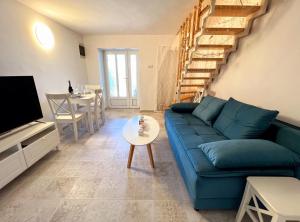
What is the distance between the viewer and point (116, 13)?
8.48ft

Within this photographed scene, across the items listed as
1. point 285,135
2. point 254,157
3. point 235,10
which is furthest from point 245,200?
point 235,10

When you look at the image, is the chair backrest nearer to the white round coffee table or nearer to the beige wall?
the white round coffee table

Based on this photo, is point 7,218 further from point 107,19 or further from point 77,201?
point 107,19

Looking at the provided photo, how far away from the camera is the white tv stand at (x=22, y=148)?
4.82 feet

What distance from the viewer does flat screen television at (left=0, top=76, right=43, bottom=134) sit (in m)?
1.67

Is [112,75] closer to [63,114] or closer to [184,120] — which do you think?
[63,114]

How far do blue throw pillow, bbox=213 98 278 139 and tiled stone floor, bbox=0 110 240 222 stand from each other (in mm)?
778

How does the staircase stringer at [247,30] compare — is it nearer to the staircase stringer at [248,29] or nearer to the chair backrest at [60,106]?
the staircase stringer at [248,29]

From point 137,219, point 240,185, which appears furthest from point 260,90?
point 137,219

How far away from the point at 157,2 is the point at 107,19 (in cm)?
123

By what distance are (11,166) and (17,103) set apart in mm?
804

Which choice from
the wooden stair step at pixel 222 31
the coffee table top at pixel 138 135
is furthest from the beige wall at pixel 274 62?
the coffee table top at pixel 138 135

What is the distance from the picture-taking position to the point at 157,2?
2186 millimetres

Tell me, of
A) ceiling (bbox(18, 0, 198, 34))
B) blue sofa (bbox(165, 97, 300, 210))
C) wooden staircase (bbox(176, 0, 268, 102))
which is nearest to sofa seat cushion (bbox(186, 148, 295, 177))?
blue sofa (bbox(165, 97, 300, 210))
